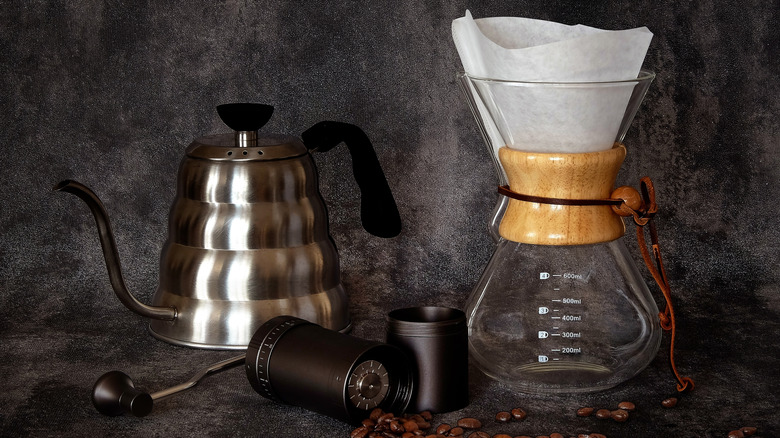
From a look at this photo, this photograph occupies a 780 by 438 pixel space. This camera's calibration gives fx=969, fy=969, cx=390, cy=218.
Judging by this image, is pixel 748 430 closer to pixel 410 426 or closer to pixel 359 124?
pixel 410 426

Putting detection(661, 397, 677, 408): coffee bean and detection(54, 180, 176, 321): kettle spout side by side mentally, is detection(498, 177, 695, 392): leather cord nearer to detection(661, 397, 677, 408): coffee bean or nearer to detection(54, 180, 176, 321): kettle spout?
detection(661, 397, 677, 408): coffee bean

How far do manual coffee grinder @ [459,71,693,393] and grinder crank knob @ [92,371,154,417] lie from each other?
1.22ft

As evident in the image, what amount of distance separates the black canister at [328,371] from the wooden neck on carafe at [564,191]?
8.1 inches

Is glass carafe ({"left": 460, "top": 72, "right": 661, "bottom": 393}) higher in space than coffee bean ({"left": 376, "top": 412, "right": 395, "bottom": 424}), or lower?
higher

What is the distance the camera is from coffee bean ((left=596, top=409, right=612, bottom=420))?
1.01m

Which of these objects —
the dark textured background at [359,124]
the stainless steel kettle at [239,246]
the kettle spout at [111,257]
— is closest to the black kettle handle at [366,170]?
the stainless steel kettle at [239,246]

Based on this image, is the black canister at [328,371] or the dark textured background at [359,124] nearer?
the black canister at [328,371]

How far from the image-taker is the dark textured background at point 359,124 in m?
1.51

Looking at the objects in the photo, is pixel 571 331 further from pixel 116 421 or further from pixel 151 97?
pixel 151 97

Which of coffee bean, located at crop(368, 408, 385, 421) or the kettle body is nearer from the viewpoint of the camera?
coffee bean, located at crop(368, 408, 385, 421)

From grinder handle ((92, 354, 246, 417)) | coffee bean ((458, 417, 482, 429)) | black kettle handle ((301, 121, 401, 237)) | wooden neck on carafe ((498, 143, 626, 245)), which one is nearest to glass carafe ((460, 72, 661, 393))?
wooden neck on carafe ((498, 143, 626, 245))

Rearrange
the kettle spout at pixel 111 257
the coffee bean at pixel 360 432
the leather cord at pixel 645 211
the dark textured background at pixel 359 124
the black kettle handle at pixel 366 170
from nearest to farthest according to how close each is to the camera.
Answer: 1. the coffee bean at pixel 360 432
2. the leather cord at pixel 645 211
3. the kettle spout at pixel 111 257
4. the black kettle handle at pixel 366 170
5. the dark textured background at pixel 359 124

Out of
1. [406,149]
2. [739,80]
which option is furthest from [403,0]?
[739,80]

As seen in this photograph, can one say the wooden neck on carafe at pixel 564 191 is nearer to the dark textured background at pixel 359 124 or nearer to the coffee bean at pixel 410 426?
the coffee bean at pixel 410 426
